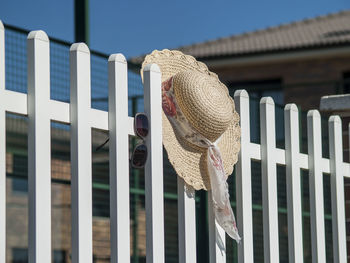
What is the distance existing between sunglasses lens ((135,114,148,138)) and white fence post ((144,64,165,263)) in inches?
1.0

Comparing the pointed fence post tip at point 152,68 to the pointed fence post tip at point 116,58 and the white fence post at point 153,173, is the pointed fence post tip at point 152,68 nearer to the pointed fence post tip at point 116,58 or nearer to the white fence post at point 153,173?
the white fence post at point 153,173

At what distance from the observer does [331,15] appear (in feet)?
92.9

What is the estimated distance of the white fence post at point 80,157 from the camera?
3.38 meters

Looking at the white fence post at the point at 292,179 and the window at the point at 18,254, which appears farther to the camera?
the window at the point at 18,254

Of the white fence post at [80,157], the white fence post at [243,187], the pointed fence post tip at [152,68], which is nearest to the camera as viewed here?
the white fence post at [80,157]

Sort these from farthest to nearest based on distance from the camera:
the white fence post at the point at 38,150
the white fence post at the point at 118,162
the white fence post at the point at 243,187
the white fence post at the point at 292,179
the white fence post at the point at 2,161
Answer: the white fence post at the point at 292,179, the white fence post at the point at 243,187, the white fence post at the point at 118,162, the white fence post at the point at 38,150, the white fence post at the point at 2,161

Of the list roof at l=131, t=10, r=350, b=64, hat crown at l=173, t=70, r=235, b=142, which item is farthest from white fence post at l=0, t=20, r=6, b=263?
roof at l=131, t=10, r=350, b=64

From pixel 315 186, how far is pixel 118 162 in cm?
189

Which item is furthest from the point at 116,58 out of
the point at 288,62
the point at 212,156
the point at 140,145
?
the point at 288,62

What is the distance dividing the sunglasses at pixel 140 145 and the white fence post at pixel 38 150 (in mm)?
549

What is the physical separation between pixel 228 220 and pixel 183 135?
0.49 metres

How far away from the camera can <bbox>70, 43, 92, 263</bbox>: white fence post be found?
3.38 m

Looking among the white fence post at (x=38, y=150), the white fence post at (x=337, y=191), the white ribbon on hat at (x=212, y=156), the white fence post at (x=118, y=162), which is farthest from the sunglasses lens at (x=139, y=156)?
the white fence post at (x=337, y=191)

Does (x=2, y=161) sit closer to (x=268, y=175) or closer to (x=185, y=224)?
(x=185, y=224)
